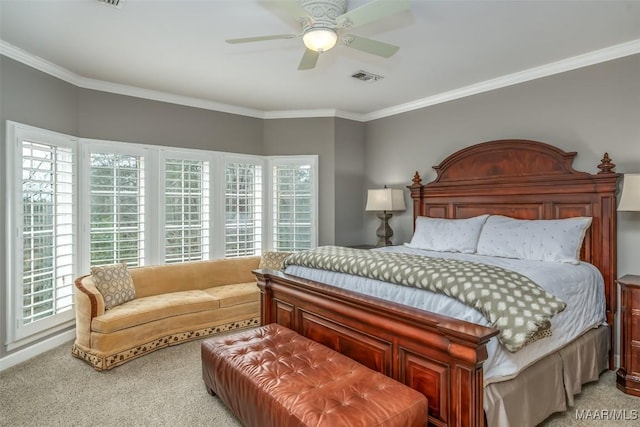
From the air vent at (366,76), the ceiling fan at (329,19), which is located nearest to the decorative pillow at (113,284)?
the ceiling fan at (329,19)

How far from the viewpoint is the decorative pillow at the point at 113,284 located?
11.6 ft

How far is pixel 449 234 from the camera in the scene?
13.1 feet

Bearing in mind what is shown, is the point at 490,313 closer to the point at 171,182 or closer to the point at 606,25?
the point at 606,25

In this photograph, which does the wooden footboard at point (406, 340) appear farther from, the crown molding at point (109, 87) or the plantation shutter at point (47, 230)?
the crown molding at point (109, 87)

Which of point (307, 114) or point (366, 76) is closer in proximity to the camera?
point (366, 76)

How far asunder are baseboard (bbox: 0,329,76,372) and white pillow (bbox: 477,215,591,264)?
14.1 ft

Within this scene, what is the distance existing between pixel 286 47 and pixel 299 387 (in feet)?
8.94

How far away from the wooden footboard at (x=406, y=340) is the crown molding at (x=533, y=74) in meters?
3.03

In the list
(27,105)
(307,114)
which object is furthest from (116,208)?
(307,114)

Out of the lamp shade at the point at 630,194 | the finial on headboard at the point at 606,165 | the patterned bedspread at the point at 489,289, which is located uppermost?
the finial on headboard at the point at 606,165

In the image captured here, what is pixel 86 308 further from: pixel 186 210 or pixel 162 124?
pixel 162 124

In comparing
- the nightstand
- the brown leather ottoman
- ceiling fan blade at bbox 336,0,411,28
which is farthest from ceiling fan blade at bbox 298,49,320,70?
the nightstand

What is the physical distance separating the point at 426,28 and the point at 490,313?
2.19 meters

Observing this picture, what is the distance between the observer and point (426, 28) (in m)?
2.90
